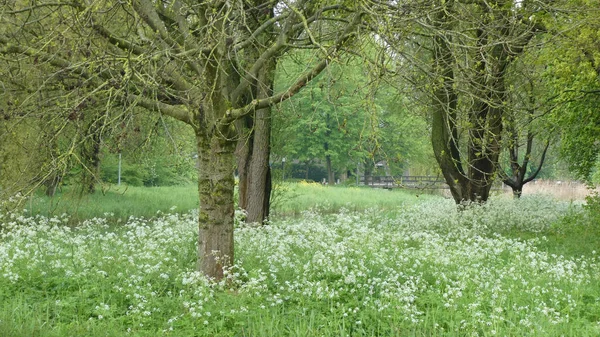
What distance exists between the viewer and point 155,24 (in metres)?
7.70

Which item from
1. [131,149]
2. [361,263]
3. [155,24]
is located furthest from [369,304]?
[131,149]

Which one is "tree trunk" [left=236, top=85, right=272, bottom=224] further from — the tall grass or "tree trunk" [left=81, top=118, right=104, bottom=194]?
the tall grass

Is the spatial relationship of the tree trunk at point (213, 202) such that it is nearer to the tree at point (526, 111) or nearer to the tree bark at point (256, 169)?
the tree bark at point (256, 169)

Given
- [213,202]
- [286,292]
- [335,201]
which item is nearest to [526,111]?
[286,292]

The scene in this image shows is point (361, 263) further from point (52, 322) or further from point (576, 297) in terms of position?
point (52, 322)

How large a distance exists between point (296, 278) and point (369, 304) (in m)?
1.29

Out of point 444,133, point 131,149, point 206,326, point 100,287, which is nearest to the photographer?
point 206,326

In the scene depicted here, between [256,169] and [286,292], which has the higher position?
[256,169]

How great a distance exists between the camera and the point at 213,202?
26.0 ft

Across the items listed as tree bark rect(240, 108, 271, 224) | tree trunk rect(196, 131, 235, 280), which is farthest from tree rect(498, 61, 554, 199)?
tree trunk rect(196, 131, 235, 280)

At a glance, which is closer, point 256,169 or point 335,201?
point 256,169

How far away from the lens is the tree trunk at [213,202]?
7.93m

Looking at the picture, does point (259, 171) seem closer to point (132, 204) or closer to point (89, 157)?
point (89, 157)

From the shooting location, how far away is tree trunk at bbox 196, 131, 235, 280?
7926 mm
